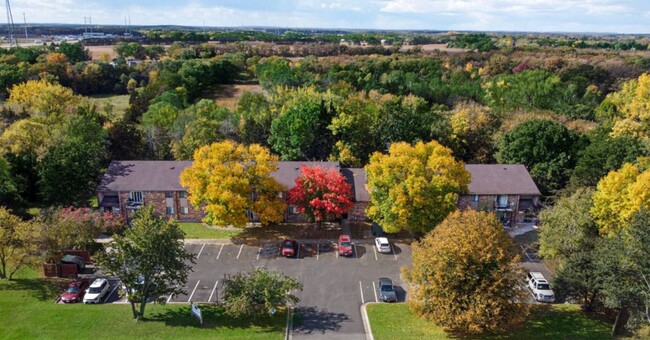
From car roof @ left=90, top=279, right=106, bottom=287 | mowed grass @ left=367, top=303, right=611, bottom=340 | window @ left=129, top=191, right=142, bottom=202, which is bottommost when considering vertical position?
mowed grass @ left=367, top=303, right=611, bottom=340

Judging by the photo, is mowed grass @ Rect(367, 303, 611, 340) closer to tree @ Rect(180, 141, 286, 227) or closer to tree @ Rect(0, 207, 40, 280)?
tree @ Rect(180, 141, 286, 227)

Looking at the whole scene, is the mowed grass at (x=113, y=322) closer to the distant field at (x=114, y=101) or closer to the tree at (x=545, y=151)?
the tree at (x=545, y=151)

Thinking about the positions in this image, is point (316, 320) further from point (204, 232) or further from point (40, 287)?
point (40, 287)

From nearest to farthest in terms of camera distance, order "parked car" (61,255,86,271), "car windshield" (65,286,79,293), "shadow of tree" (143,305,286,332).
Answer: "shadow of tree" (143,305,286,332)
"car windshield" (65,286,79,293)
"parked car" (61,255,86,271)

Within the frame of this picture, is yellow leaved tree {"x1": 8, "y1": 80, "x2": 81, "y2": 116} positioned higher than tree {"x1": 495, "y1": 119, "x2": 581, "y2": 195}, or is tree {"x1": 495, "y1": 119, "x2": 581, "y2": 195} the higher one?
yellow leaved tree {"x1": 8, "y1": 80, "x2": 81, "y2": 116}

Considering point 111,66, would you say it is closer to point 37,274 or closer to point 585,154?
point 37,274

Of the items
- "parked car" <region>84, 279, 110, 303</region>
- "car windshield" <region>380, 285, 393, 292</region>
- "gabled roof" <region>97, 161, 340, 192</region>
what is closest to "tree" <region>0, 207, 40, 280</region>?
"parked car" <region>84, 279, 110, 303</region>

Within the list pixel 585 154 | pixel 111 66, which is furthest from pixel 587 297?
pixel 111 66

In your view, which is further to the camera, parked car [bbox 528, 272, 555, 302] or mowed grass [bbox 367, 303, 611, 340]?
parked car [bbox 528, 272, 555, 302]
